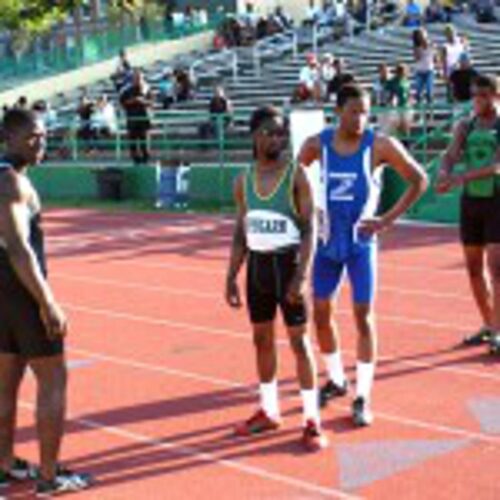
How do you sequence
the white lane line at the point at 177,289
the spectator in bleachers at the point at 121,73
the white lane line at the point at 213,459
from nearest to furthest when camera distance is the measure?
the white lane line at the point at 213,459 < the white lane line at the point at 177,289 < the spectator in bleachers at the point at 121,73

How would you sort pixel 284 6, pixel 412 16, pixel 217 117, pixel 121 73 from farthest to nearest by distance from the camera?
pixel 284 6, pixel 121 73, pixel 412 16, pixel 217 117

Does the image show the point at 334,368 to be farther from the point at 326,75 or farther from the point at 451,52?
the point at 326,75

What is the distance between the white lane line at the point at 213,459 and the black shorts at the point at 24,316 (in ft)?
4.03

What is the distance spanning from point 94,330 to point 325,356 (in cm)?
348

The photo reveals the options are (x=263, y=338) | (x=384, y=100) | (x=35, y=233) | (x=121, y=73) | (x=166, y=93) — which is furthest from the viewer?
(x=121, y=73)

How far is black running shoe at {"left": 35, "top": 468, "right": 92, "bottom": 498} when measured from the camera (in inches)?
226

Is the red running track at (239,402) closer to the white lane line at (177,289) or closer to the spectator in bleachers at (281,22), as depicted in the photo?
the white lane line at (177,289)

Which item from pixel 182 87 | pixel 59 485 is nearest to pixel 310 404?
pixel 59 485

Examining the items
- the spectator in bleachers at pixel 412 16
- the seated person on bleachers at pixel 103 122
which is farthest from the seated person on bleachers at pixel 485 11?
the seated person on bleachers at pixel 103 122

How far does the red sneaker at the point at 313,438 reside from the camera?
631 centimetres

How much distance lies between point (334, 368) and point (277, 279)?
1256mm

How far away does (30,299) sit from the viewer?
5.54 metres

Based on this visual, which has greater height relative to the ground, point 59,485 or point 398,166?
point 398,166

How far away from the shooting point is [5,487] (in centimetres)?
595
